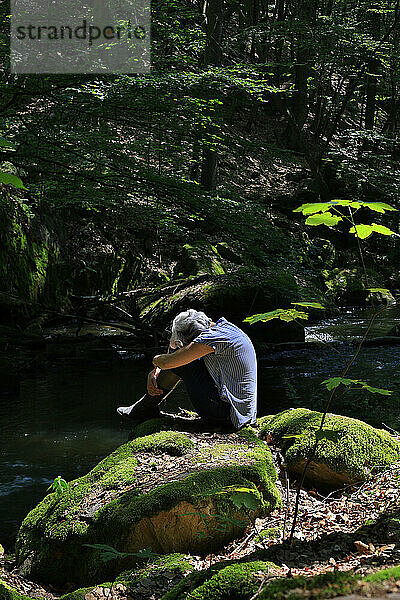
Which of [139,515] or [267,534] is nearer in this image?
[267,534]

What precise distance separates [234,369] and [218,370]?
5.5 inches

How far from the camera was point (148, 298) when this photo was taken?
10750 mm

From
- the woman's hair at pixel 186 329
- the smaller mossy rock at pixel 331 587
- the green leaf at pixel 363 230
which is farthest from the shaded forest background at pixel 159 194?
the woman's hair at pixel 186 329

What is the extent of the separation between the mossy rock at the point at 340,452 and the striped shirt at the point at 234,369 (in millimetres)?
545

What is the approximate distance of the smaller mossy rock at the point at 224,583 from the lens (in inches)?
73.2

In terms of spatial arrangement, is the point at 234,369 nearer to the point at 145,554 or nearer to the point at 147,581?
the point at 145,554

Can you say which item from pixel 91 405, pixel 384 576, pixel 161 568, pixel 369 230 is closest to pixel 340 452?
pixel 161 568

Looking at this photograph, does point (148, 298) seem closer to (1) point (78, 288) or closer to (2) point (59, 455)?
(1) point (78, 288)

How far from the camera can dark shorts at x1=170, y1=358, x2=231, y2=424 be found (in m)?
4.36

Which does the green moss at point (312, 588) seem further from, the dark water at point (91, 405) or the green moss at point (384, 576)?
the dark water at point (91, 405)

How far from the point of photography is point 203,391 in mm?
4383

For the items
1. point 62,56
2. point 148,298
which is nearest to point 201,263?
point 148,298

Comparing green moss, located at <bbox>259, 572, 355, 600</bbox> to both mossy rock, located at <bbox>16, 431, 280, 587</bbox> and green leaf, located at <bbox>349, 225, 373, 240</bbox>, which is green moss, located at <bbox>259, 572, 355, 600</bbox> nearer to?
Result: green leaf, located at <bbox>349, 225, 373, 240</bbox>

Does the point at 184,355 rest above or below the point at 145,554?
above
